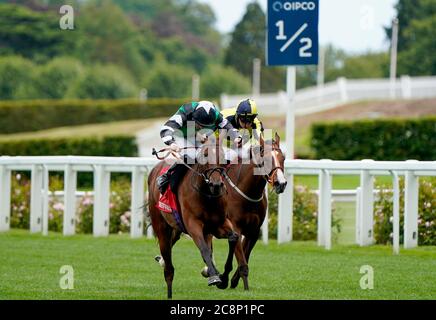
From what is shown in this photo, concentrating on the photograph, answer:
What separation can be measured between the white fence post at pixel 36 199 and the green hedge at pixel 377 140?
12836mm

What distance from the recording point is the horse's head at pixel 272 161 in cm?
969

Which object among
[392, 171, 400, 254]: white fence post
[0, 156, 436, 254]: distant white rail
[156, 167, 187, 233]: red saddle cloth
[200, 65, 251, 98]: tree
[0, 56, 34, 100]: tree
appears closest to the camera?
[156, 167, 187, 233]: red saddle cloth

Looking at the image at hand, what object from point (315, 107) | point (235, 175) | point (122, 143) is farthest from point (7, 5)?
point (235, 175)

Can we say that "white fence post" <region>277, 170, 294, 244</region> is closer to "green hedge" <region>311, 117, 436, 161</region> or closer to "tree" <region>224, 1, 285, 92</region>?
"green hedge" <region>311, 117, 436, 161</region>

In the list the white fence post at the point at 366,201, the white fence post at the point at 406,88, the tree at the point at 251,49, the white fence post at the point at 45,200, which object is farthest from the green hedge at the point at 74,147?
the tree at the point at 251,49

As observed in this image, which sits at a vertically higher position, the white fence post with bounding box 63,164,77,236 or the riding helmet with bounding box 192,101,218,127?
the riding helmet with bounding box 192,101,218,127

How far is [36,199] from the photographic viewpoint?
1548 cm

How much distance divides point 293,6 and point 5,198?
15.4ft

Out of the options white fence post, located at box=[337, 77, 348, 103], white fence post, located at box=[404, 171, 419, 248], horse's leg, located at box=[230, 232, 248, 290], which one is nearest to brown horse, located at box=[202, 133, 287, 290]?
horse's leg, located at box=[230, 232, 248, 290]

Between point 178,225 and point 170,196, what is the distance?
0.24 metres

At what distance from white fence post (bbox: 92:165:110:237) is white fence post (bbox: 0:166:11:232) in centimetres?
137

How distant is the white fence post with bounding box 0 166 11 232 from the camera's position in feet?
51.7

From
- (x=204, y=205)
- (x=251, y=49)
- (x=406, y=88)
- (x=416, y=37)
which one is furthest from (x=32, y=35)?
(x=204, y=205)

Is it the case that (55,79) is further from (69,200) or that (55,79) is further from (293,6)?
(293,6)
